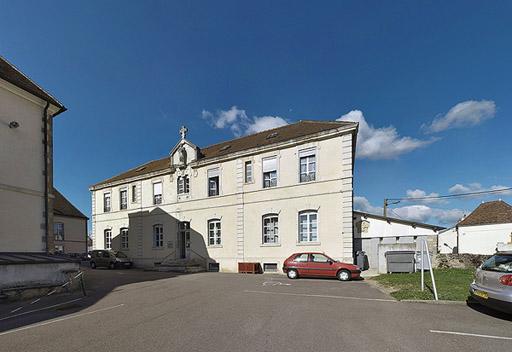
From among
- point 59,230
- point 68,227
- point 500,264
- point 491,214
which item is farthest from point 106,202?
point 491,214

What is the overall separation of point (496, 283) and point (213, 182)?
714 inches

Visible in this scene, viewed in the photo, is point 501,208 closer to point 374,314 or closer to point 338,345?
point 374,314

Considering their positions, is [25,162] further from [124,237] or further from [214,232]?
[124,237]

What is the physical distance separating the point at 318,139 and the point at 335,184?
9.06ft

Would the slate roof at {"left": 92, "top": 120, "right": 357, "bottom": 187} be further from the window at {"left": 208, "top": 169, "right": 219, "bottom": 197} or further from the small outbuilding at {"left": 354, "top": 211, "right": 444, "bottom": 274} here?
the small outbuilding at {"left": 354, "top": 211, "right": 444, "bottom": 274}

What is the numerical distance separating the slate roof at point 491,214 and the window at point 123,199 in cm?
2986

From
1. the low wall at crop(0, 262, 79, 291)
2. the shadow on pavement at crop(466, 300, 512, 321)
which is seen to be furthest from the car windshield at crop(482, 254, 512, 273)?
the low wall at crop(0, 262, 79, 291)

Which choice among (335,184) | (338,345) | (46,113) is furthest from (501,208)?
(46,113)

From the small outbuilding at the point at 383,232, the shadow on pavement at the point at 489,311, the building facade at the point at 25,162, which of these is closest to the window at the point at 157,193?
the building facade at the point at 25,162

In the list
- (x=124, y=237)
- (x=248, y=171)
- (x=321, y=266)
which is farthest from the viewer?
(x=124, y=237)

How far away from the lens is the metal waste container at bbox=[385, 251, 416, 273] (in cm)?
1644

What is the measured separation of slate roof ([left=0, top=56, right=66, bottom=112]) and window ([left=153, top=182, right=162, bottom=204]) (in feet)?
33.2

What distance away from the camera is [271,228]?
20.1 m

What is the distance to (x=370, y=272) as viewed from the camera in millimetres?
17375
